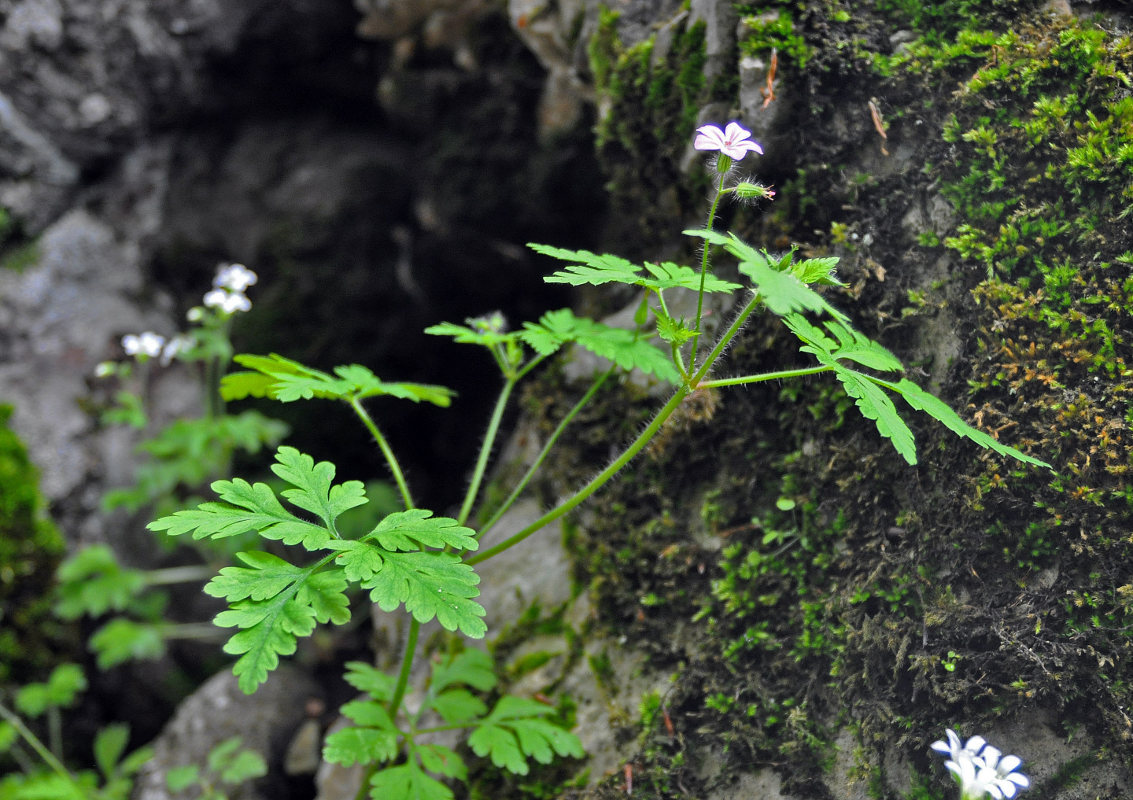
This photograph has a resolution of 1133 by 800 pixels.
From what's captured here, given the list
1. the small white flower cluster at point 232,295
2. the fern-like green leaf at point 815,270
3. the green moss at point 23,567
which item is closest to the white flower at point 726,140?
the fern-like green leaf at point 815,270

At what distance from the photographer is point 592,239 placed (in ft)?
11.6

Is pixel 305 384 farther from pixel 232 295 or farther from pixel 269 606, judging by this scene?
pixel 232 295

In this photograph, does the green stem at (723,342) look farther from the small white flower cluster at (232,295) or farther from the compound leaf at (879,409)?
the small white flower cluster at (232,295)

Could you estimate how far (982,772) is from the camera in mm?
1453

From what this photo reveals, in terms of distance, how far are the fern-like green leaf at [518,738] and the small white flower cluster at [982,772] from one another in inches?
39.2

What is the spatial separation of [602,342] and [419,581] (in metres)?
0.91

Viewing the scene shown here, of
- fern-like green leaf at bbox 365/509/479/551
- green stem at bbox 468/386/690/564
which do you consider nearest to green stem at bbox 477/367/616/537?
green stem at bbox 468/386/690/564

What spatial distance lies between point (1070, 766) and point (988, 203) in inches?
56.9

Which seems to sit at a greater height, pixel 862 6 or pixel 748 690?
pixel 862 6

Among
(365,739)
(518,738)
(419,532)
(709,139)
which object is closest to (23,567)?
(365,739)

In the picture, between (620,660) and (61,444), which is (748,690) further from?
(61,444)

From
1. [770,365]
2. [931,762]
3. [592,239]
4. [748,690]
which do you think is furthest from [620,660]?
[592,239]

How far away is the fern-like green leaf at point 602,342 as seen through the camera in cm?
202

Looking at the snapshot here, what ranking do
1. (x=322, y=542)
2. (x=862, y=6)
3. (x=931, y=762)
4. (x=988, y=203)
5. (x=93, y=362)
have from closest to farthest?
(x=322, y=542), (x=931, y=762), (x=988, y=203), (x=862, y=6), (x=93, y=362)
